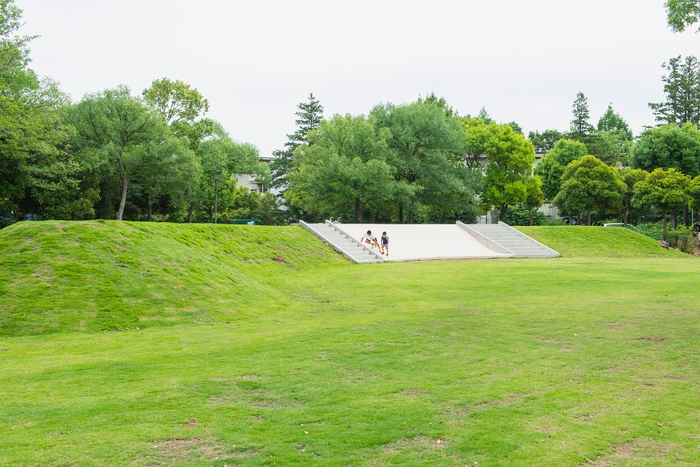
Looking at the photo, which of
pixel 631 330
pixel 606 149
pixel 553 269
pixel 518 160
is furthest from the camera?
pixel 606 149

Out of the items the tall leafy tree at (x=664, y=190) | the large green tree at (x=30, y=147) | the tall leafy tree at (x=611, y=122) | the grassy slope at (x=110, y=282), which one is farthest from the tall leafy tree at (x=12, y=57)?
the tall leafy tree at (x=611, y=122)

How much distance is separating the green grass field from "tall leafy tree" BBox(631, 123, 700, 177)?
119ft

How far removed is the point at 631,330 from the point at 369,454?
7466 millimetres

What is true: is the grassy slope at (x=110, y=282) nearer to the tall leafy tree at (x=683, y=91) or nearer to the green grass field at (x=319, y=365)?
the green grass field at (x=319, y=365)

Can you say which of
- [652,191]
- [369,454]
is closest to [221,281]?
[369,454]

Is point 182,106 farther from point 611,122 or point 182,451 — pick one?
point 611,122

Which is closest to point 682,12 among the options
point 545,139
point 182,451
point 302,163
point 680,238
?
point 182,451

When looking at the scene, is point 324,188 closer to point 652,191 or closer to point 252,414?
point 652,191

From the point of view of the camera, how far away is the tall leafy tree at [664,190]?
121ft

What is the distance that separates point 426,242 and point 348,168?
7.93 metres

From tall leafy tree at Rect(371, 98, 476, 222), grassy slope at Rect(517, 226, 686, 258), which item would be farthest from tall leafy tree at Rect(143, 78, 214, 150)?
grassy slope at Rect(517, 226, 686, 258)

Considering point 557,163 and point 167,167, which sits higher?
point 557,163

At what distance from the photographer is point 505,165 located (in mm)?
46031

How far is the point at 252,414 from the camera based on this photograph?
18.8 feet
